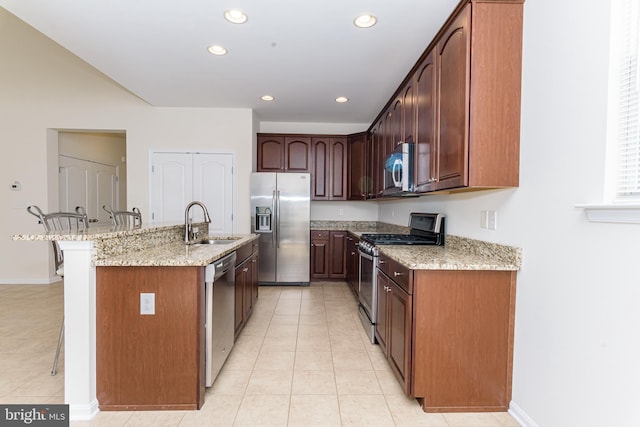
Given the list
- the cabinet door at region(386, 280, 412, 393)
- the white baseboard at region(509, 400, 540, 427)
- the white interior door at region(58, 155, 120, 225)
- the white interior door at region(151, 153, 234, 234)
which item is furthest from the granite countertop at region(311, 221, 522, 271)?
the white interior door at region(58, 155, 120, 225)

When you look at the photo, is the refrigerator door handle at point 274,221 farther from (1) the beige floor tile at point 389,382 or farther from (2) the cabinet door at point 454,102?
(2) the cabinet door at point 454,102

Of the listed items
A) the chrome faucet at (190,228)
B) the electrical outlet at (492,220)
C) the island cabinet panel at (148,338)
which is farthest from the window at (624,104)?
the chrome faucet at (190,228)

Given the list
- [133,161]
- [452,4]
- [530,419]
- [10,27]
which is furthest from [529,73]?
[10,27]

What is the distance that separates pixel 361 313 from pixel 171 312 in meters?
2.02

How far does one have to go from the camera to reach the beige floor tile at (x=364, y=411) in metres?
1.71

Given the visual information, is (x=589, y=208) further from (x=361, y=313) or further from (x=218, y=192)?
(x=218, y=192)

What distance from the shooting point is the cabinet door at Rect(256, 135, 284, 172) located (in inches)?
190

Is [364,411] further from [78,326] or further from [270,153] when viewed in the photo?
[270,153]

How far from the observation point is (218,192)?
14.7 feet

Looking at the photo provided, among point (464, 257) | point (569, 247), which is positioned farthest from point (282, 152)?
point (569, 247)

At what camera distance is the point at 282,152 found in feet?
15.9

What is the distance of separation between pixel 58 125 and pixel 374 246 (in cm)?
497

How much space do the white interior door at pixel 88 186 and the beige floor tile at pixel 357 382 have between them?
16.9ft

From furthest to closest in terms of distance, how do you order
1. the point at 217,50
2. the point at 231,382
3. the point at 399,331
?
1. the point at 217,50
2. the point at 231,382
3. the point at 399,331
